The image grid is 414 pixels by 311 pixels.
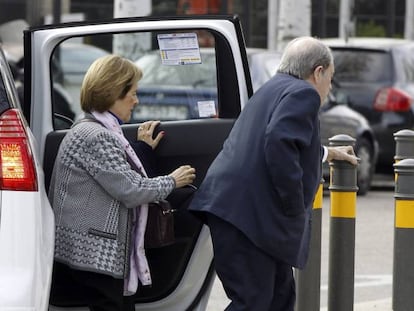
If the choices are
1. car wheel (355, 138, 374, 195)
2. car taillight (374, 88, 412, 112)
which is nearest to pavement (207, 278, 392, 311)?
car wheel (355, 138, 374, 195)

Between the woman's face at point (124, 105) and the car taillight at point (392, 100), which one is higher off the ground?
the woman's face at point (124, 105)

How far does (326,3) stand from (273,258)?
28814mm

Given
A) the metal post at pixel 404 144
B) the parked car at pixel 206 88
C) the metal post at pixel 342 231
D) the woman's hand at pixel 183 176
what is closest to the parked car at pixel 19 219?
the woman's hand at pixel 183 176

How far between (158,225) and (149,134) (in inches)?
17.3

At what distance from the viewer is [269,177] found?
5.02 m

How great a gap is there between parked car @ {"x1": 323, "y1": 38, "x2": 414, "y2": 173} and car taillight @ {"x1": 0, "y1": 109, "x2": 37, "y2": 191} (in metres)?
10.9

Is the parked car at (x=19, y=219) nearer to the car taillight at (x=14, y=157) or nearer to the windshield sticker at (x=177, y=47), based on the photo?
the car taillight at (x=14, y=157)

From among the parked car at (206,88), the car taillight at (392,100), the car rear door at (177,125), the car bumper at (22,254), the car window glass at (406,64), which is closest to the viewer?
the car bumper at (22,254)

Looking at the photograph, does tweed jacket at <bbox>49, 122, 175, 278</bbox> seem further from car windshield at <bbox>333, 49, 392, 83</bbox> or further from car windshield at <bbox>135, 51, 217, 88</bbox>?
car windshield at <bbox>333, 49, 392, 83</bbox>

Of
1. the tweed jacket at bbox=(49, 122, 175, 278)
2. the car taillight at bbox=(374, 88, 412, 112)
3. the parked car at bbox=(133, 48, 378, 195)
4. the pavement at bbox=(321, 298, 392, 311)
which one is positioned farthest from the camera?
the car taillight at bbox=(374, 88, 412, 112)

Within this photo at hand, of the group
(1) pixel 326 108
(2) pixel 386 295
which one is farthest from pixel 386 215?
(2) pixel 386 295

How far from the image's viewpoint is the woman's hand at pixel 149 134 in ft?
18.1

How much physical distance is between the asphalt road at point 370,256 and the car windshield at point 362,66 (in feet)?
4.49

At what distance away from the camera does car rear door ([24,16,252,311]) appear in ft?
17.8
